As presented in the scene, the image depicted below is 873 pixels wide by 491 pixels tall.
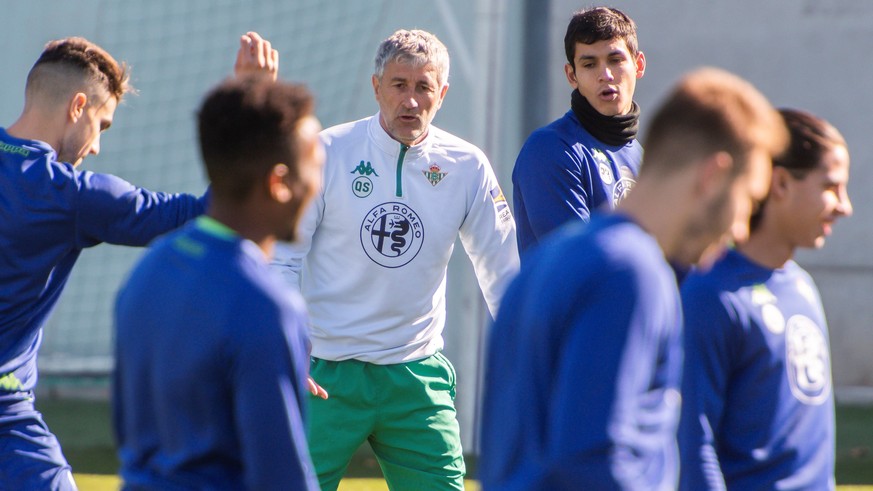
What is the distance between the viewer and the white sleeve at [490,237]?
14.2 ft

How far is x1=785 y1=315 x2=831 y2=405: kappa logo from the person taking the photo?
258 cm

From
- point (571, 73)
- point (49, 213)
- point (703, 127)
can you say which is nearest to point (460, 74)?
point (571, 73)

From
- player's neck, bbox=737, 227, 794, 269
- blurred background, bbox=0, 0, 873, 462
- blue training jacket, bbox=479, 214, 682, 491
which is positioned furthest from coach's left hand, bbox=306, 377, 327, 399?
Answer: blurred background, bbox=0, 0, 873, 462

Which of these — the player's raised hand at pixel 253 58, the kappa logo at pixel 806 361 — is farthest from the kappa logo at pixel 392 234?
the kappa logo at pixel 806 361

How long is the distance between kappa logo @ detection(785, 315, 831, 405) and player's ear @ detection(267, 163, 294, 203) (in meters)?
1.24

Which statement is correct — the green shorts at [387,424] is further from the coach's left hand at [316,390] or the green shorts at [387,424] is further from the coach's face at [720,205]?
the coach's face at [720,205]

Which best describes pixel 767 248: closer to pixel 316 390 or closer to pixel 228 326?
pixel 228 326

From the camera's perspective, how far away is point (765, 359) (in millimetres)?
2535

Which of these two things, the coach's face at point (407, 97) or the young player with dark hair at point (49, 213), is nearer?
the young player with dark hair at point (49, 213)

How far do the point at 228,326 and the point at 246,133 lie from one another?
39 cm

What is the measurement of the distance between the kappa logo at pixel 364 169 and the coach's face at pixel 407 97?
159 millimetres

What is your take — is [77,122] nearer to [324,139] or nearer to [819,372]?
[324,139]

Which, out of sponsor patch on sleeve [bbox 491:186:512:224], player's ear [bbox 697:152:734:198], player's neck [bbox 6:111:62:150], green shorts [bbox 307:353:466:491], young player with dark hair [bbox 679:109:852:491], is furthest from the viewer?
sponsor patch on sleeve [bbox 491:186:512:224]

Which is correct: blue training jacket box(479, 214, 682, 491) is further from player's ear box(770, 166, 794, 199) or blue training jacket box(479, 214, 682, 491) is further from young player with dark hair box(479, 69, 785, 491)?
player's ear box(770, 166, 794, 199)
